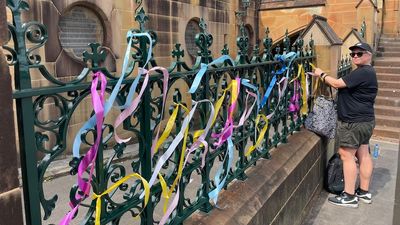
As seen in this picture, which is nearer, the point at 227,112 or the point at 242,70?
the point at 227,112

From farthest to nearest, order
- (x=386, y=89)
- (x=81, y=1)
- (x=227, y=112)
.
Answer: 1. (x=386, y=89)
2. (x=81, y=1)
3. (x=227, y=112)

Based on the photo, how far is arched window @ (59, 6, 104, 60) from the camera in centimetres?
675

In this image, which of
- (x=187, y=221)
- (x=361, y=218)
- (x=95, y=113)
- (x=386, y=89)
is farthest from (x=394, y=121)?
(x=95, y=113)

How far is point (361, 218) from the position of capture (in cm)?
428

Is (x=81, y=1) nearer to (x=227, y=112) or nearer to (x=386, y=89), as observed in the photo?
(x=227, y=112)

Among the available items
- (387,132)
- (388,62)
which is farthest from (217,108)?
(388,62)

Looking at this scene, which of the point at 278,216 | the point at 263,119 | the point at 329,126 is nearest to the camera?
the point at 278,216

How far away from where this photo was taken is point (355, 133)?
447 centimetres

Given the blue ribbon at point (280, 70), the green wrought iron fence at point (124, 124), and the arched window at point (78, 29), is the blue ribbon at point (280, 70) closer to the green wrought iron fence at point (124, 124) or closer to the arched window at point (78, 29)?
the green wrought iron fence at point (124, 124)

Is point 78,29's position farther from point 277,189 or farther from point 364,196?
point 364,196

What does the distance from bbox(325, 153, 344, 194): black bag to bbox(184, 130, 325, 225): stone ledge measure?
0.12 m

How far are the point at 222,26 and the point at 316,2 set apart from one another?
3986mm

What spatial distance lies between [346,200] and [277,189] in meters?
1.66

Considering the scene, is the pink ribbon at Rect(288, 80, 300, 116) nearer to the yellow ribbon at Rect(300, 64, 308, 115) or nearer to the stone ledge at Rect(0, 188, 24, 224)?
the yellow ribbon at Rect(300, 64, 308, 115)
